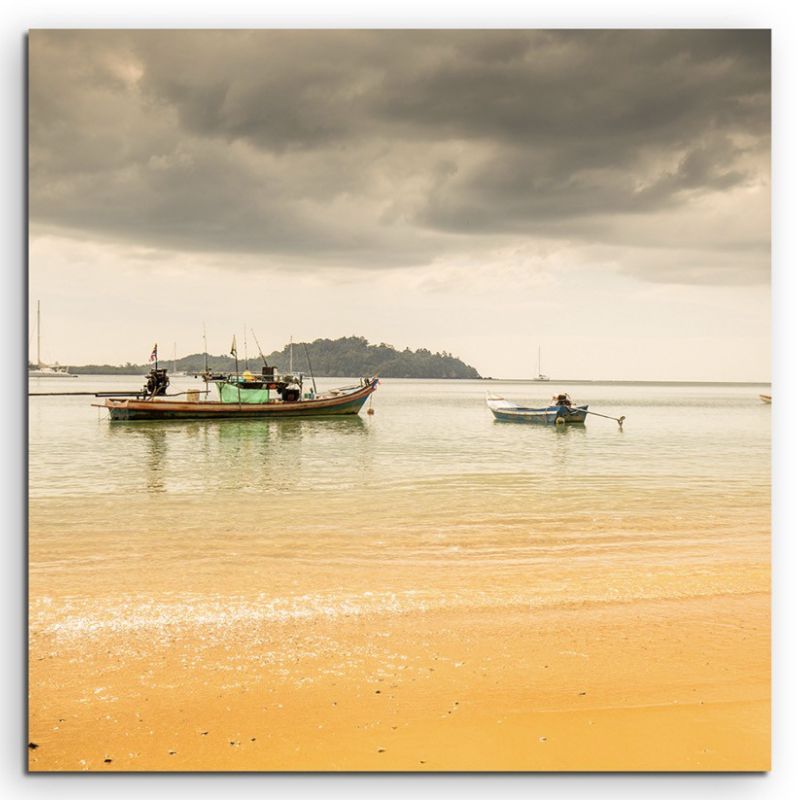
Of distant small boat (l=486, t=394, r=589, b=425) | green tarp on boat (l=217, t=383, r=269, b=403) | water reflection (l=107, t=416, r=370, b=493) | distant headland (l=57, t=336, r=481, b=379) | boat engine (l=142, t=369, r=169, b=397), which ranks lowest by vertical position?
water reflection (l=107, t=416, r=370, b=493)

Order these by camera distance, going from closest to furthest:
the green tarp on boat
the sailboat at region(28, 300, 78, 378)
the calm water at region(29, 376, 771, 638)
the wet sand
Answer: the wet sand
the sailboat at region(28, 300, 78, 378)
the calm water at region(29, 376, 771, 638)
the green tarp on boat

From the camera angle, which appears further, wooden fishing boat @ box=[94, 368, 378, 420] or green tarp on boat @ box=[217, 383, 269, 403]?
green tarp on boat @ box=[217, 383, 269, 403]

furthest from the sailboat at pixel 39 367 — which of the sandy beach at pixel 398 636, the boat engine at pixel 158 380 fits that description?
the boat engine at pixel 158 380

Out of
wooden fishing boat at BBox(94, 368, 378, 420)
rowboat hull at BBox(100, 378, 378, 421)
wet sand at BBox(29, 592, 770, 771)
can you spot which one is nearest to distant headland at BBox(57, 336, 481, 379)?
wet sand at BBox(29, 592, 770, 771)

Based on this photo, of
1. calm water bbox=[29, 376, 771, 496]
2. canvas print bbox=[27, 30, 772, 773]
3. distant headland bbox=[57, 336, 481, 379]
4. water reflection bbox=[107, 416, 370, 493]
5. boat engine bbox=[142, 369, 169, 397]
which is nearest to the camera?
canvas print bbox=[27, 30, 772, 773]

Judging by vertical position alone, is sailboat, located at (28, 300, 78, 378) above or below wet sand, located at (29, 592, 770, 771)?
above

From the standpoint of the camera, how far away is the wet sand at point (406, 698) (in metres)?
2.67

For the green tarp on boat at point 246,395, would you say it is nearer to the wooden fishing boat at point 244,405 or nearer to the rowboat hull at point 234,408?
the wooden fishing boat at point 244,405

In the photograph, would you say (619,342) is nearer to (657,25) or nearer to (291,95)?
(657,25)

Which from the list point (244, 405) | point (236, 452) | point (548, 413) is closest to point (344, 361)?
point (236, 452)

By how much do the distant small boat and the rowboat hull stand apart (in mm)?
4312

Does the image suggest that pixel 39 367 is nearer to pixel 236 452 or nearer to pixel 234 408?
pixel 236 452

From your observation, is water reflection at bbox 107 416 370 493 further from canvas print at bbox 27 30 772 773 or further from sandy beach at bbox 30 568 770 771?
sandy beach at bbox 30 568 770 771

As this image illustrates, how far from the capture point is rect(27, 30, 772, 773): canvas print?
2.81 m
